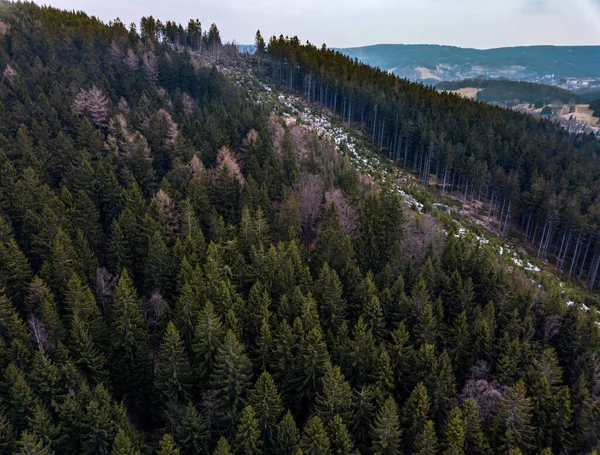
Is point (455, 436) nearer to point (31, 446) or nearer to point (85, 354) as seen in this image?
point (31, 446)

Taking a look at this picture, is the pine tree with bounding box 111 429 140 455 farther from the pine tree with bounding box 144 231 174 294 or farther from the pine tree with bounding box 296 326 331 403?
the pine tree with bounding box 144 231 174 294

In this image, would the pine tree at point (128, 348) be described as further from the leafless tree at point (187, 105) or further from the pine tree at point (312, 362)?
the leafless tree at point (187, 105)

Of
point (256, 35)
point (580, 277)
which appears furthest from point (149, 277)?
point (256, 35)

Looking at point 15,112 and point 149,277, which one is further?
point 15,112

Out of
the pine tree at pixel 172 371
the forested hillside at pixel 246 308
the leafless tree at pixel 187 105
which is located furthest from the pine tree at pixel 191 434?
the leafless tree at pixel 187 105

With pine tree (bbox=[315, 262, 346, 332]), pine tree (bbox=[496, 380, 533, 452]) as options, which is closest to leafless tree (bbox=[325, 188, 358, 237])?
pine tree (bbox=[315, 262, 346, 332])

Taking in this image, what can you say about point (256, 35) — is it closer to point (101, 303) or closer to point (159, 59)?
point (159, 59)
